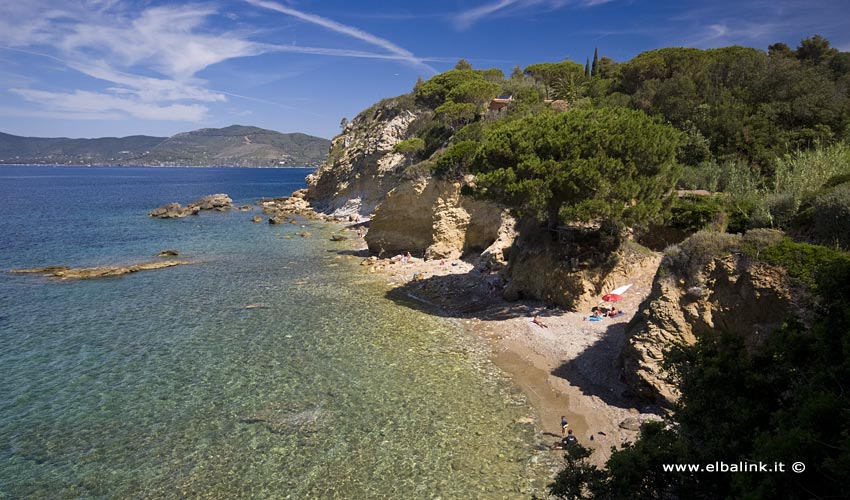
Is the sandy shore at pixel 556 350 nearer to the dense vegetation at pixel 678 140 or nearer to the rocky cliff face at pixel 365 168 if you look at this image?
Result: the dense vegetation at pixel 678 140

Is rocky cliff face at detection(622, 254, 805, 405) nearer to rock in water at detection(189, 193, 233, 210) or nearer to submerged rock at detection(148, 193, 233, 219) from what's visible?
submerged rock at detection(148, 193, 233, 219)

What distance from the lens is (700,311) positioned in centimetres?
1221

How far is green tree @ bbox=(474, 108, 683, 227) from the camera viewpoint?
17359 mm

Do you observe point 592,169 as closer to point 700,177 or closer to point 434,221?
point 700,177

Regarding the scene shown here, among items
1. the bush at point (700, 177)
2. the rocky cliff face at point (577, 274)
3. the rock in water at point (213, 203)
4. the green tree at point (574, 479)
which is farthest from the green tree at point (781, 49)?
the rock in water at point (213, 203)

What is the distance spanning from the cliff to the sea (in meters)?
3.59

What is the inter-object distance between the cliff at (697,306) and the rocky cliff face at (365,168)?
105ft

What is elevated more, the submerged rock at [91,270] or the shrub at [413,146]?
the shrub at [413,146]

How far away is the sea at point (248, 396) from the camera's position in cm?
1021

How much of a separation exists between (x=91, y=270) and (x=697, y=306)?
32.5m

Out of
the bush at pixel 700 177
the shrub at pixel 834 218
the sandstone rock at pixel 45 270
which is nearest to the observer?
the shrub at pixel 834 218

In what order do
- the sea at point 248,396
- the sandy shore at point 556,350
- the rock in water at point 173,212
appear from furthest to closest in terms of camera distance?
the rock in water at point 173,212, the sandy shore at point 556,350, the sea at point 248,396

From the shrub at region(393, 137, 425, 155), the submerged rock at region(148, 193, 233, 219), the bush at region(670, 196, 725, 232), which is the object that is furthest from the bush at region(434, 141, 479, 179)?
the submerged rock at region(148, 193, 233, 219)

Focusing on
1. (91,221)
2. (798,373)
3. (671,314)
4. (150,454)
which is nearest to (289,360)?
(150,454)
